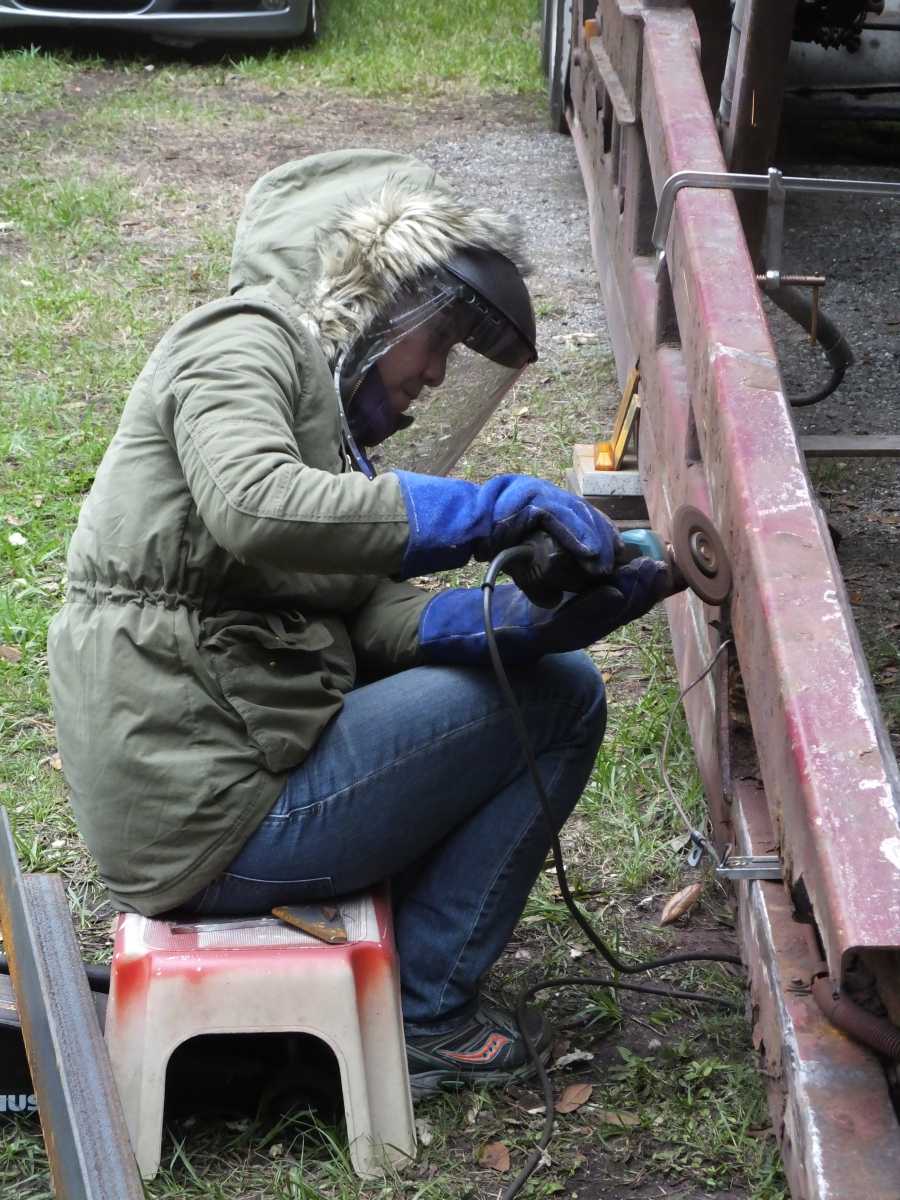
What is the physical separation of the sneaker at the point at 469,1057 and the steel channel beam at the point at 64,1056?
24.2 inches

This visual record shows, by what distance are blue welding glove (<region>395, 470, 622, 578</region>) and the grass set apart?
1.07 meters

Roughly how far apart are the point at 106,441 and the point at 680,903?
2.98m

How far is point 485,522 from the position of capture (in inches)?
93.9

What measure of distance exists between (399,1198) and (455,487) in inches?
47.7

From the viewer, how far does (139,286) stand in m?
6.79

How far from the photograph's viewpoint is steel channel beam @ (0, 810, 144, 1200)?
2209mm

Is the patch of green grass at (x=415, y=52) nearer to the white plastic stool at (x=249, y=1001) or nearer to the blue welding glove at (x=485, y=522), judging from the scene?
the blue welding glove at (x=485, y=522)

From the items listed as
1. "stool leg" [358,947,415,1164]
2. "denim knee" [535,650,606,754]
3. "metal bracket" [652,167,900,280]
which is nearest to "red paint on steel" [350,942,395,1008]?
"stool leg" [358,947,415,1164]

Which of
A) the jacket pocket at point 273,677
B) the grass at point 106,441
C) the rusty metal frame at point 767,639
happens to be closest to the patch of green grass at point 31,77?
the grass at point 106,441

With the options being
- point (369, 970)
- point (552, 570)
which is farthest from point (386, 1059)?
point (552, 570)

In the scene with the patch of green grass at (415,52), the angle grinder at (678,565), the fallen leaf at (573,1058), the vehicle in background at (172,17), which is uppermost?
the vehicle in background at (172,17)

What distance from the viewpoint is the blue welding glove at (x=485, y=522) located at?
2355 mm

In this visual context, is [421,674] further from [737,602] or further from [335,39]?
[335,39]

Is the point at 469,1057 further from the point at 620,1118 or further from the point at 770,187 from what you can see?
the point at 770,187
